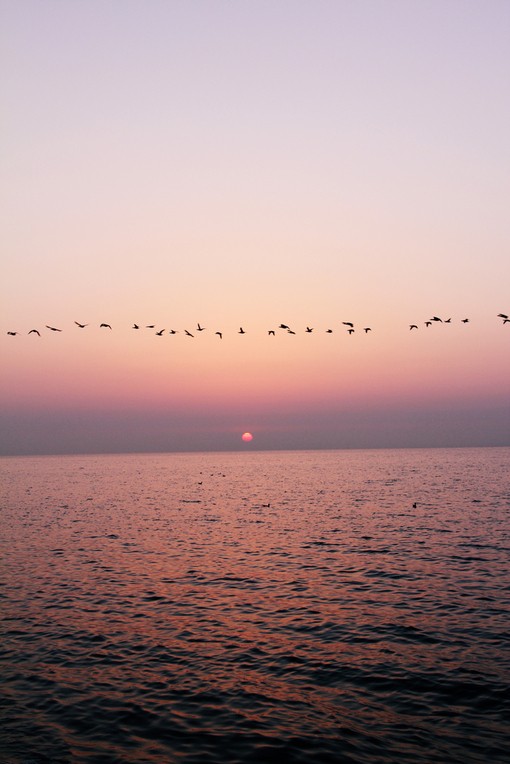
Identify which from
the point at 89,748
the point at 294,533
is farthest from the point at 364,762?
the point at 294,533

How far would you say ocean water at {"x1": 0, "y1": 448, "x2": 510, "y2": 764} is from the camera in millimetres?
17562

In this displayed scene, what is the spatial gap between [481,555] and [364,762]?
1271 inches

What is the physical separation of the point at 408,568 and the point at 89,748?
2900cm

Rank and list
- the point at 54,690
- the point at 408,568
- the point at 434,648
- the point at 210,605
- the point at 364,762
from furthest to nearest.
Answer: the point at 408,568 < the point at 210,605 < the point at 434,648 < the point at 54,690 < the point at 364,762

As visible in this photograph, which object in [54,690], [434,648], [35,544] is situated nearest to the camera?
[54,690]

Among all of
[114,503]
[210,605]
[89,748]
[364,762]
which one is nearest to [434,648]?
[364,762]

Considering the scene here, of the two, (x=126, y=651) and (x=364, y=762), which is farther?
(x=126, y=651)

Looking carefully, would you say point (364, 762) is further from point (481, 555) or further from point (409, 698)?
point (481, 555)

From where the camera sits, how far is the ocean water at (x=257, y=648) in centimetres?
1756

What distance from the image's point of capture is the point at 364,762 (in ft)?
53.1

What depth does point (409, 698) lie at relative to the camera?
20.3 metres

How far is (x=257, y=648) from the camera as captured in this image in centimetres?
2561

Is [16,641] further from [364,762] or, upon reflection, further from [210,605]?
[364,762]

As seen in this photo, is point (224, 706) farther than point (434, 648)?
No
